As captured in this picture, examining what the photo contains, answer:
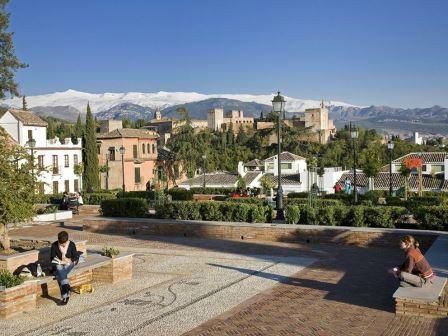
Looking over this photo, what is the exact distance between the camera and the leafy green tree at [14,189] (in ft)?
38.0

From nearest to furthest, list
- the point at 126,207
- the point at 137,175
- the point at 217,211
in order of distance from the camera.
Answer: the point at 217,211 → the point at 126,207 → the point at 137,175

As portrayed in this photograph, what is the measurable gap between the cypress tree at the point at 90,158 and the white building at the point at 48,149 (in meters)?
1.02

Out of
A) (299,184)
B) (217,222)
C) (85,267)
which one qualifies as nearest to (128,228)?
(217,222)

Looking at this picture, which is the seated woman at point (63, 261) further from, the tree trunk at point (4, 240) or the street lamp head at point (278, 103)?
the street lamp head at point (278, 103)

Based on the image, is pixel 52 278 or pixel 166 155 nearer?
pixel 52 278

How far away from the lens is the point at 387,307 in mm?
9562

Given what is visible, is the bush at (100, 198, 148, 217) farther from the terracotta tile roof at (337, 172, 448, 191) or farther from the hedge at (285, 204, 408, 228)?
the terracotta tile roof at (337, 172, 448, 191)

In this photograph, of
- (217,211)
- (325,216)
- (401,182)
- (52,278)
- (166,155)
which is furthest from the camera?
(166,155)

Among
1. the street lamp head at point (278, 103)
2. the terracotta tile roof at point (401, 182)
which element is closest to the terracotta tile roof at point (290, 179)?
the terracotta tile roof at point (401, 182)

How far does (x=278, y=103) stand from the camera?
61.8 ft

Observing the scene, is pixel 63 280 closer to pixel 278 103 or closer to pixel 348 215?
pixel 348 215

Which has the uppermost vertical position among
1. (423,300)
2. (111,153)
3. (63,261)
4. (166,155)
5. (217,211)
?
(166,155)

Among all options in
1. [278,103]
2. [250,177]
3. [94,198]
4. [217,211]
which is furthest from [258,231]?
[250,177]

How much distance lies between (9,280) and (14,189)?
10.1ft
